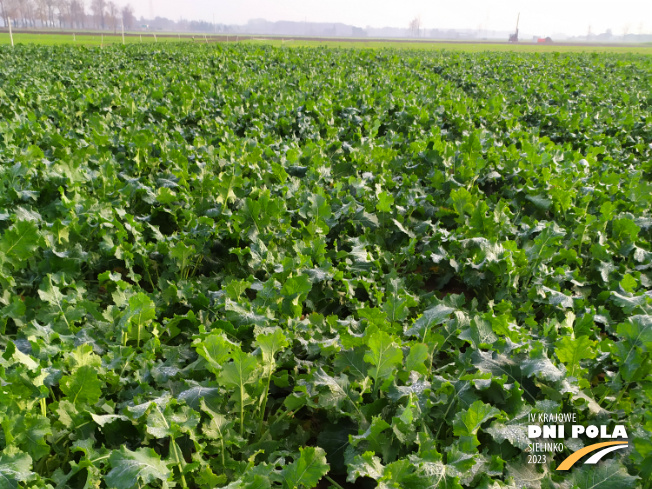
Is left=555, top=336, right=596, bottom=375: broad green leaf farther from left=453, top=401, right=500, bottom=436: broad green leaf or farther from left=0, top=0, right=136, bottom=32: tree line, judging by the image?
left=0, top=0, right=136, bottom=32: tree line

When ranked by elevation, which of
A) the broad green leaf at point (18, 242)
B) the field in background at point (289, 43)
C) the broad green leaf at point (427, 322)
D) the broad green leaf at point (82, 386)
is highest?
the field in background at point (289, 43)

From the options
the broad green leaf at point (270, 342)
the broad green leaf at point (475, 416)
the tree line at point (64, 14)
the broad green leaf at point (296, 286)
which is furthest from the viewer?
the tree line at point (64, 14)

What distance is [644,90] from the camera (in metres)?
15.5

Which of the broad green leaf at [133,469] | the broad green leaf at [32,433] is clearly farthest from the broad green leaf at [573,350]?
the broad green leaf at [32,433]

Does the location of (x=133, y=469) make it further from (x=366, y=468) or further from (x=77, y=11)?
(x=77, y=11)

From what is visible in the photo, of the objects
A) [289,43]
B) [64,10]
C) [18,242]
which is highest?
[64,10]

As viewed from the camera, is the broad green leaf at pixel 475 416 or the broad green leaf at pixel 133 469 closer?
the broad green leaf at pixel 133 469

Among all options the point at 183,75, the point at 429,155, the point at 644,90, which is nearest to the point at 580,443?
the point at 429,155

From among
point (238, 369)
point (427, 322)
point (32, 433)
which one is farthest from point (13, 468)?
point (427, 322)

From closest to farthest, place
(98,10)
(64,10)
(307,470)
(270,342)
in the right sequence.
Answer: (307,470) < (270,342) < (64,10) < (98,10)

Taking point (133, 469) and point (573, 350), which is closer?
point (133, 469)

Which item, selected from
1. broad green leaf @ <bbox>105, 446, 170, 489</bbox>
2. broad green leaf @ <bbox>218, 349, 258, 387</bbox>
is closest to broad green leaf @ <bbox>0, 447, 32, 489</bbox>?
broad green leaf @ <bbox>105, 446, 170, 489</bbox>

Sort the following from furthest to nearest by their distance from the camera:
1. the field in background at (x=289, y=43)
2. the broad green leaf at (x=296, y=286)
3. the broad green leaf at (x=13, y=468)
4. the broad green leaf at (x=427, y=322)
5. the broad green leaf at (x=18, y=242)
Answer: the field in background at (x=289, y=43), the broad green leaf at (x=18, y=242), the broad green leaf at (x=296, y=286), the broad green leaf at (x=427, y=322), the broad green leaf at (x=13, y=468)

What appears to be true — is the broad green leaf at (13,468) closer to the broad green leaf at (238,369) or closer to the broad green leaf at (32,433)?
the broad green leaf at (32,433)
